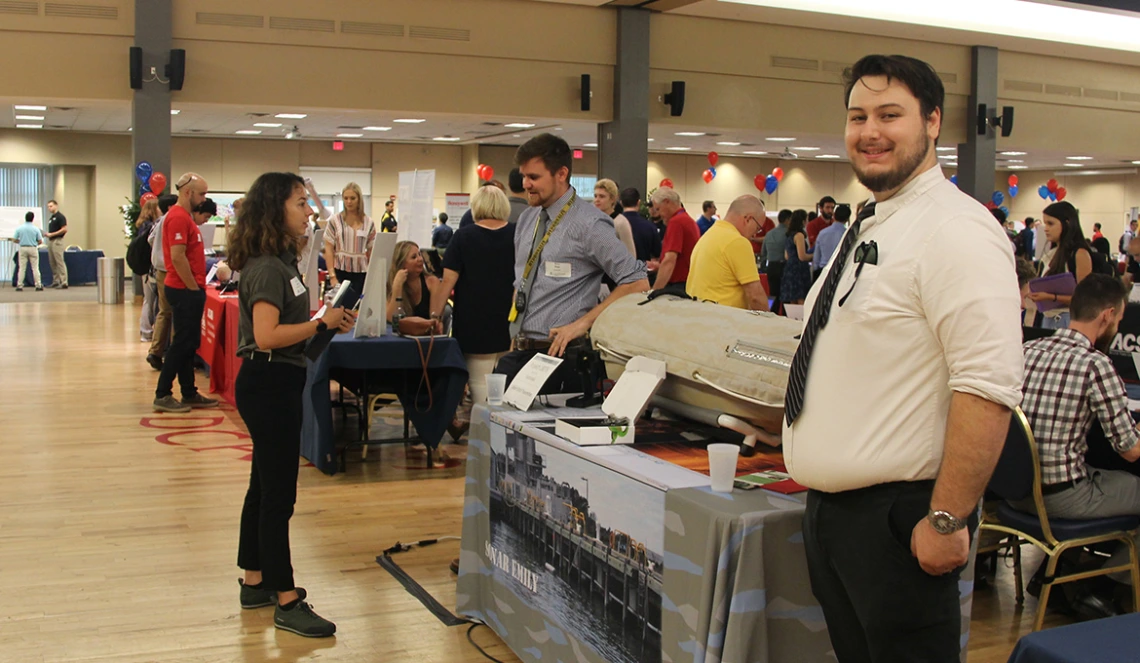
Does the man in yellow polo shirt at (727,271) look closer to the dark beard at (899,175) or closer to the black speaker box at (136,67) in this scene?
the dark beard at (899,175)

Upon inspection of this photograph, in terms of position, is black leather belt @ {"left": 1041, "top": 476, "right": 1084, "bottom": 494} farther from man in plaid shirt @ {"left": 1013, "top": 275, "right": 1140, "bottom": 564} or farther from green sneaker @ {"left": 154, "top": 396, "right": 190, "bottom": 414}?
green sneaker @ {"left": 154, "top": 396, "right": 190, "bottom": 414}

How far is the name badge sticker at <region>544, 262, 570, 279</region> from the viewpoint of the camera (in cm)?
345

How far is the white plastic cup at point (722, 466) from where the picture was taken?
2.15 metres

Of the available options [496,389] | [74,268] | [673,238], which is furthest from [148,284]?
[74,268]

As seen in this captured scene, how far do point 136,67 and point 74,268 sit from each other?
10.2 m

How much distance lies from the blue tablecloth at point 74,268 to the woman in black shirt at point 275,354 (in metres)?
18.3

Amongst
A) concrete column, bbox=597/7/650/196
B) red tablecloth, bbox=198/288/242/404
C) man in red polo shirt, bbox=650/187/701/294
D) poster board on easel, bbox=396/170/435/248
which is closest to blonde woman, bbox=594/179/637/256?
man in red polo shirt, bbox=650/187/701/294

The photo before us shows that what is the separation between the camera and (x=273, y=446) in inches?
123

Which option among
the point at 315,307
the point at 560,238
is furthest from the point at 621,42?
the point at 560,238

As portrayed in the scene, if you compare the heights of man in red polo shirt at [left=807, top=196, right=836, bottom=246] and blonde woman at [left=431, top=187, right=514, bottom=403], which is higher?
man in red polo shirt at [left=807, top=196, right=836, bottom=246]

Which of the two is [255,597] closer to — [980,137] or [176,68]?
[176,68]

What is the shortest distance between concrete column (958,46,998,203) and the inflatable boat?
43.7ft

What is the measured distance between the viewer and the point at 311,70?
11664 millimetres

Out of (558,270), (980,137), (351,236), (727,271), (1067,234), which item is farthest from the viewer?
(980,137)
